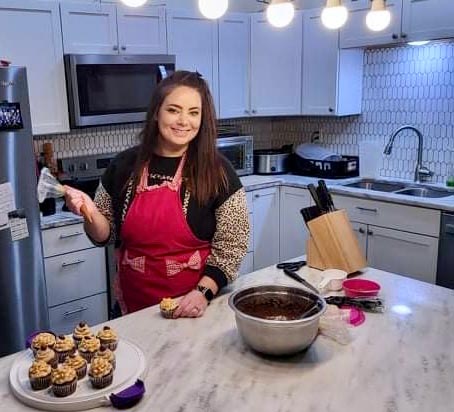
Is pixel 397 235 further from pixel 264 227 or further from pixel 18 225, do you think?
pixel 18 225

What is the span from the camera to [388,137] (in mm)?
3879

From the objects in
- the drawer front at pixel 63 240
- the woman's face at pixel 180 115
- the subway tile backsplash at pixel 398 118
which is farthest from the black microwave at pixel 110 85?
the woman's face at pixel 180 115

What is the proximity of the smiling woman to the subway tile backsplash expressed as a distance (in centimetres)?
178

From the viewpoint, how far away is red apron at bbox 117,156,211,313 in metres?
1.72

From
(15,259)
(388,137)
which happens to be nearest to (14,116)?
(15,259)

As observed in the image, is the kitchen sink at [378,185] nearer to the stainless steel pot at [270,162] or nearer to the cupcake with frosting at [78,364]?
the stainless steel pot at [270,162]

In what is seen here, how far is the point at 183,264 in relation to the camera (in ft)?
5.69

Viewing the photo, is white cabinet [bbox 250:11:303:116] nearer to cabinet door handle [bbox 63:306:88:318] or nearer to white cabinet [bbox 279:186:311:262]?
white cabinet [bbox 279:186:311:262]

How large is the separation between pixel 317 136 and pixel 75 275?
234 cm

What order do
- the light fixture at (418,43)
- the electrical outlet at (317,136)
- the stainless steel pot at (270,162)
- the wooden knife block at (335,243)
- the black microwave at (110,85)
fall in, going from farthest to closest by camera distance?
the electrical outlet at (317,136)
the stainless steel pot at (270,162)
the light fixture at (418,43)
the black microwave at (110,85)
the wooden knife block at (335,243)

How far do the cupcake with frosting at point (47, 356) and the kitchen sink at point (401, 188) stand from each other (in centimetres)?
273

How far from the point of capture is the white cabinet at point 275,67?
389 centimetres

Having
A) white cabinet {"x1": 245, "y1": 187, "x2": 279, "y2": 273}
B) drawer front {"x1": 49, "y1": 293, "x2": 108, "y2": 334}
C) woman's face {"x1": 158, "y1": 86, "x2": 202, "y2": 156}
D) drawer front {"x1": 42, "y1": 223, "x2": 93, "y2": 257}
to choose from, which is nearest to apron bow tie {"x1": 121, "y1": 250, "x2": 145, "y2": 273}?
woman's face {"x1": 158, "y1": 86, "x2": 202, "y2": 156}

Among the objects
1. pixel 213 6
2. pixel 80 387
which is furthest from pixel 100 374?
pixel 213 6
